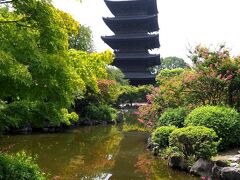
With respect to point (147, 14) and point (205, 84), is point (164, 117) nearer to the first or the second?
point (205, 84)

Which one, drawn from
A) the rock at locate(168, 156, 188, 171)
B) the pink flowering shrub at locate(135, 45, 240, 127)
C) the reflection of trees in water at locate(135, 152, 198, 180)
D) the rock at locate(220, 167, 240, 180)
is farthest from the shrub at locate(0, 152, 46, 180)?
the pink flowering shrub at locate(135, 45, 240, 127)

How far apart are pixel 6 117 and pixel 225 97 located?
1011cm

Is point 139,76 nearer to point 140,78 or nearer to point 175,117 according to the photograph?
point 140,78

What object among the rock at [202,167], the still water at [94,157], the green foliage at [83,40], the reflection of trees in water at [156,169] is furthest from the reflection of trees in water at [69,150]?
the green foliage at [83,40]

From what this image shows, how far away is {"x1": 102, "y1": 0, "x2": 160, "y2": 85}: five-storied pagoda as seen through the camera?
163ft

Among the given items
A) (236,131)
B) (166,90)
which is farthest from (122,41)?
(236,131)

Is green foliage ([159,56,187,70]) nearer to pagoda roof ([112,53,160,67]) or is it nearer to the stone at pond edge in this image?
pagoda roof ([112,53,160,67])

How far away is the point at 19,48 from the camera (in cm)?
512

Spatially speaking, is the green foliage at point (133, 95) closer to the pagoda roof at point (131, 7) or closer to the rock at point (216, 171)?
the pagoda roof at point (131, 7)

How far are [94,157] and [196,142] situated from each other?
155 inches

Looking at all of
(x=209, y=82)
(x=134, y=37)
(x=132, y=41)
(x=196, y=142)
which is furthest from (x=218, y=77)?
(x=132, y=41)

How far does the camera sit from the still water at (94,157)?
9781 mm

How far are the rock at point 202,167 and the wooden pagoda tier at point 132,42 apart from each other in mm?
39947

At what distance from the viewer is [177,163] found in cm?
1038
